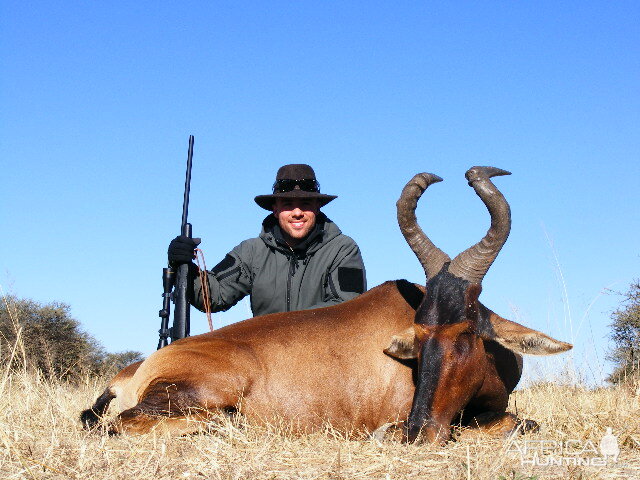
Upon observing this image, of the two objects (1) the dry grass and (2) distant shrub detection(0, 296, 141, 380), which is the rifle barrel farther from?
(2) distant shrub detection(0, 296, 141, 380)

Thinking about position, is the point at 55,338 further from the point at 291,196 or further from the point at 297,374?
the point at 297,374

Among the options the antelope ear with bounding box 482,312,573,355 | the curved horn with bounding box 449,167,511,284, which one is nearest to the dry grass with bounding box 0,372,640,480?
the antelope ear with bounding box 482,312,573,355

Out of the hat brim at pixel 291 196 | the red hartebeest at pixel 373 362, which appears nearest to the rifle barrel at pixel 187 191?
the hat brim at pixel 291 196

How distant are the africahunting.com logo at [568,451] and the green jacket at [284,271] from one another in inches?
128

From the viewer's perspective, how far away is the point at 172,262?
7.83m

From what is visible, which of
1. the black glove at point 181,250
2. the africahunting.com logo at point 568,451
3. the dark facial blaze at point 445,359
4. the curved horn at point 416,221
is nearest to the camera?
the africahunting.com logo at point 568,451

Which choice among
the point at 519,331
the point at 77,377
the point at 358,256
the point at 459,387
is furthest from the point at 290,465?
the point at 77,377

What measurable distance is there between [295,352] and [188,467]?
1953mm

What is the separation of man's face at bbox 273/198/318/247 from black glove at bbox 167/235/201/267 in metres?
0.97

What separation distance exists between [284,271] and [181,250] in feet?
3.55

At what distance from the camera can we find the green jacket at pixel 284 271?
25.9 feet

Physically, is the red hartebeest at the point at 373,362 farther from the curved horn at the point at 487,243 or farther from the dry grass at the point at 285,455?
the dry grass at the point at 285,455

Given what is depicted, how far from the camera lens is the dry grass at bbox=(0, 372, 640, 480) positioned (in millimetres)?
3773

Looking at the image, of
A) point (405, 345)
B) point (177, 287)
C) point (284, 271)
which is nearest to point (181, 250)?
point (177, 287)
